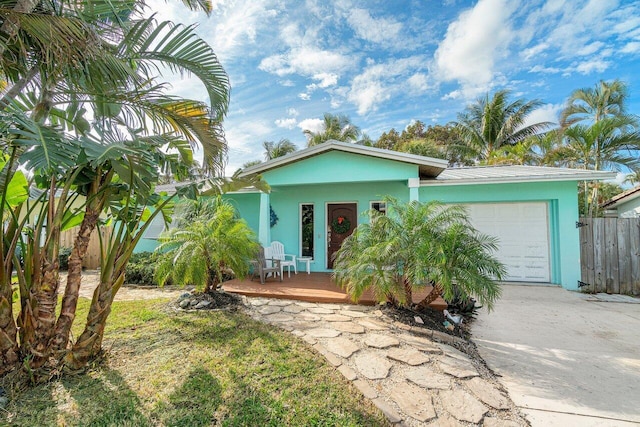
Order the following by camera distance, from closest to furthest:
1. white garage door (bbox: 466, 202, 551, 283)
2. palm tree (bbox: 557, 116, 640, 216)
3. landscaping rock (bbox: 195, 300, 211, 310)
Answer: landscaping rock (bbox: 195, 300, 211, 310) < white garage door (bbox: 466, 202, 551, 283) < palm tree (bbox: 557, 116, 640, 216)

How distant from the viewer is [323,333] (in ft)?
15.3

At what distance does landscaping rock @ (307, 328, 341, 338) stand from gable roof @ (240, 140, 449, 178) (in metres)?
4.73

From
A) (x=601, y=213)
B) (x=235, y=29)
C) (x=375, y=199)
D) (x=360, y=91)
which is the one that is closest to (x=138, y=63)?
(x=235, y=29)

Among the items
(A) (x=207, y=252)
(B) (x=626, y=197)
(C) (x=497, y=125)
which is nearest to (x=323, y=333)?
(A) (x=207, y=252)

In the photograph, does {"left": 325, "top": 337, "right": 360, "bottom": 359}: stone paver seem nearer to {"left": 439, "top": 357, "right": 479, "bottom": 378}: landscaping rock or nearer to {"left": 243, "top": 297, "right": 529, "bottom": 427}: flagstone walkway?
{"left": 243, "top": 297, "right": 529, "bottom": 427}: flagstone walkway

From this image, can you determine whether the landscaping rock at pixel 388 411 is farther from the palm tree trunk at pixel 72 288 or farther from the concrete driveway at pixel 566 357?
the palm tree trunk at pixel 72 288

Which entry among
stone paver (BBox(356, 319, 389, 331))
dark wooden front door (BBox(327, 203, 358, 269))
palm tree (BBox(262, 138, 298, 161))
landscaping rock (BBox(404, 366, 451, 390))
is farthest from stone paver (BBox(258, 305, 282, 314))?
palm tree (BBox(262, 138, 298, 161))

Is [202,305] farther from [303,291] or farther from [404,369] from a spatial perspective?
[404,369]

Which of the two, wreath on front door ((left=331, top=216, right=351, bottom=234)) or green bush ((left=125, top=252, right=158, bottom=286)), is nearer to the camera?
green bush ((left=125, top=252, right=158, bottom=286))

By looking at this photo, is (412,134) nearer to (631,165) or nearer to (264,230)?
(631,165)

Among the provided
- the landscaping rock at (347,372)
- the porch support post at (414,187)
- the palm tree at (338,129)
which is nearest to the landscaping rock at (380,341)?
the landscaping rock at (347,372)

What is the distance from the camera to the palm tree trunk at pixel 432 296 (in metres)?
4.90

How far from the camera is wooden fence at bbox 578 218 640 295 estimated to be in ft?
26.4

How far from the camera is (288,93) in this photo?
11.5m
